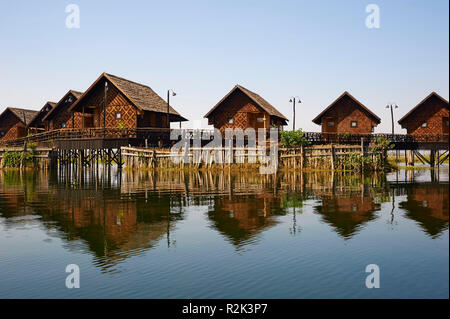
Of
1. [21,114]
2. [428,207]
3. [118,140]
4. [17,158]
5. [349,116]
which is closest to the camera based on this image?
[428,207]

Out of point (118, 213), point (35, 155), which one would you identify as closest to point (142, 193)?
point (118, 213)

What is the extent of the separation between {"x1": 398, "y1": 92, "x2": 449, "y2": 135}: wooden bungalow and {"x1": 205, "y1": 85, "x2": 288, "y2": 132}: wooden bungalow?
16597 millimetres

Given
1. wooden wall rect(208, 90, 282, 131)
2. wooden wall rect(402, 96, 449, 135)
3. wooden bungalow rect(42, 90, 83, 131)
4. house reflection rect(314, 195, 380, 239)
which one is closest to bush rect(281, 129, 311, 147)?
wooden wall rect(208, 90, 282, 131)

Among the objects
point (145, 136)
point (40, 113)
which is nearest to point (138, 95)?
point (145, 136)

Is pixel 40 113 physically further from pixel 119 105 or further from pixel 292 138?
pixel 292 138

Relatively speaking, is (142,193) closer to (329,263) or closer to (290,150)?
(329,263)

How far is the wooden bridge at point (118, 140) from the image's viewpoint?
129ft

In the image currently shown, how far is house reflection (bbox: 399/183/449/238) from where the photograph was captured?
10515mm

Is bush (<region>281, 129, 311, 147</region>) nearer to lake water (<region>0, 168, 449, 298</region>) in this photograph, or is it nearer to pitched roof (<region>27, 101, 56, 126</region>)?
lake water (<region>0, 168, 449, 298</region>)

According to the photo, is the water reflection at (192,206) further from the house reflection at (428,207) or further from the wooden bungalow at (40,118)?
the wooden bungalow at (40,118)

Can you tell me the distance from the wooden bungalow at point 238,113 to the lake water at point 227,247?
28296mm

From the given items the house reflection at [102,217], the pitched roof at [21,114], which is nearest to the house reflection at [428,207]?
the house reflection at [102,217]

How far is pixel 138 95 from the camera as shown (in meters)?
43.6

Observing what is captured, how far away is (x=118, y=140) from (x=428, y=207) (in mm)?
30672
